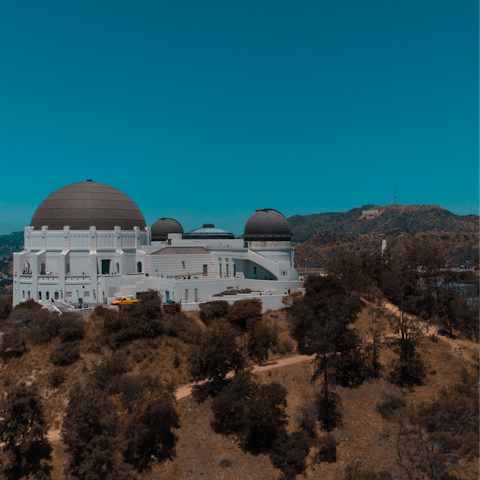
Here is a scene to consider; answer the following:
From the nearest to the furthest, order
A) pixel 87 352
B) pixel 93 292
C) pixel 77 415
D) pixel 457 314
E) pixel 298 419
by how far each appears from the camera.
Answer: pixel 77 415 < pixel 298 419 < pixel 87 352 < pixel 457 314 < pixel 93 292

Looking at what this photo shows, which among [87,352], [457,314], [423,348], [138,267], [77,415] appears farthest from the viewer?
[138,267]

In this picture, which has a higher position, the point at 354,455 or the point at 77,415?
the point at 77,415

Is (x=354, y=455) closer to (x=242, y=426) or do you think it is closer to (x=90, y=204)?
(x=242, y=426)

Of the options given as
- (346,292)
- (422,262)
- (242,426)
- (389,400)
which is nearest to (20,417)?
(242,426)

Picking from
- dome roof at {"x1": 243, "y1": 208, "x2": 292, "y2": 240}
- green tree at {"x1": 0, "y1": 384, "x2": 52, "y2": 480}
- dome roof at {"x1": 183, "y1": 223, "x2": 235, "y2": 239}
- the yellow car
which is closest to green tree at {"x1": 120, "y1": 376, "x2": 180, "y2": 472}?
green tree at {"x1": 0, "y1": 384, "x2": 52, "y2": 480}

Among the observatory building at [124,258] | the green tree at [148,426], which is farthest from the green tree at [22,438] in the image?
the observatory building at [124,258]

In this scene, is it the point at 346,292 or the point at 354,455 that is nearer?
the point at 354,455
